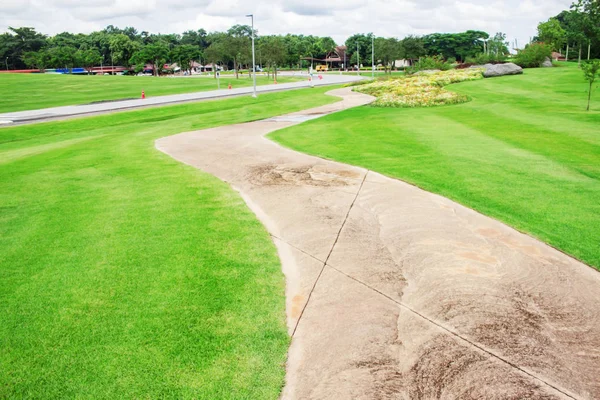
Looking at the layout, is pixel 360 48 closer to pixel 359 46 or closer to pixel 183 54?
pixel 359 46

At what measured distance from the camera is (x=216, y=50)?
275ft

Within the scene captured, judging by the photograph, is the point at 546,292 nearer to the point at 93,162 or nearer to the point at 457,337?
the point at 457,337

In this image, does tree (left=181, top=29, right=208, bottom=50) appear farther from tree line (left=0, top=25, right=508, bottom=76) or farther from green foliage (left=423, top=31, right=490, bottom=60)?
green foliage (left=423, top=31, right=490, bottom=60)

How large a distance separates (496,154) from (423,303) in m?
8.75

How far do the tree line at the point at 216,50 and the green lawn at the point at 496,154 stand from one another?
56340 mm

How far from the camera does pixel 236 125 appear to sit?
21359mm

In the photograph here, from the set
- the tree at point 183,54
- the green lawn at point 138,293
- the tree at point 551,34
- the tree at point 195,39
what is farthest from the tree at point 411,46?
the tree at point 195,39

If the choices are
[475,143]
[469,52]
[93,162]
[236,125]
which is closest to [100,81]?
[236,125]

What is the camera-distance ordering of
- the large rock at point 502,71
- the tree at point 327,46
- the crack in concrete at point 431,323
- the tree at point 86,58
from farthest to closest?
the tree at point 327,46 < the tree at point 86,58 < the large rock at point 502,71 < the crack in concrete at point 431,323

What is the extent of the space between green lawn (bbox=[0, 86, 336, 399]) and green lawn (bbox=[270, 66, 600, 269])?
4.34 metres

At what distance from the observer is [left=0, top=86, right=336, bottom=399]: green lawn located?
171 inches

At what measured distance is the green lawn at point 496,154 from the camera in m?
8.04

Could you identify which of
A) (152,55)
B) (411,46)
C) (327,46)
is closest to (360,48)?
(327,46)

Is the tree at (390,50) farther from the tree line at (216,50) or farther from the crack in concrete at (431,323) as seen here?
the crack in concrete at (431,323)
